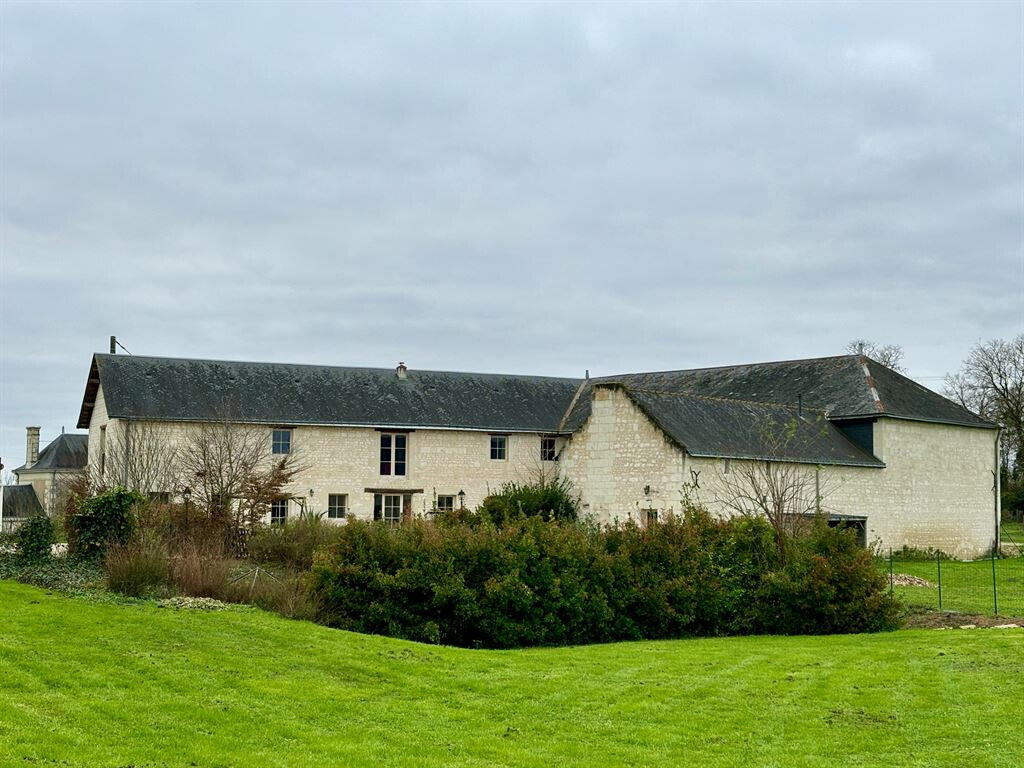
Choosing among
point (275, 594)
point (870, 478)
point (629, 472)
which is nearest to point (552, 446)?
point (629, 472)

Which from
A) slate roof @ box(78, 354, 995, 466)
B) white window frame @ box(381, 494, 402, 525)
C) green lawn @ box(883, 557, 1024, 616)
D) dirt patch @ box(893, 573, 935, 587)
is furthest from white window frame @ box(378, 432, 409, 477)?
dirt patch @ box(893, 573, 935, 587)

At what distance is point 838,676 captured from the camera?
13.5 metres

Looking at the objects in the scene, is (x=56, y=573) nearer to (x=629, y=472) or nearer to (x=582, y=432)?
(x=629, y=472)

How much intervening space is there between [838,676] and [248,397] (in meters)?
28.4

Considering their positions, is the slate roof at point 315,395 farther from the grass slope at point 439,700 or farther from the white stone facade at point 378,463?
the grass slope at point 439,700

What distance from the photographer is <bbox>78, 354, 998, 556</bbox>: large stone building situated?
32.2 m

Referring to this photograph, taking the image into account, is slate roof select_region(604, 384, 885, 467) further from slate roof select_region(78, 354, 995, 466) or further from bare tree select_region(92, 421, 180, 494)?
bare tree select_region(92, 421, 180, 494)

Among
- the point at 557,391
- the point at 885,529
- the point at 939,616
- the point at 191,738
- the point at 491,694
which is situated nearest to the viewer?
the point at 191,738

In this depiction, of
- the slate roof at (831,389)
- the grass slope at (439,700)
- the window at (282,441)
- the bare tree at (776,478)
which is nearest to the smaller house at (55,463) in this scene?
the window at (282,441)

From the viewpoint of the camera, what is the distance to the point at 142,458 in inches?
1300

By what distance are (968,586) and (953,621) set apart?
323 inches

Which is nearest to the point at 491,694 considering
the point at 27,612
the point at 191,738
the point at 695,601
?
the point at 191,738

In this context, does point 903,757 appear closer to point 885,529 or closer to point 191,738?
point 191,738

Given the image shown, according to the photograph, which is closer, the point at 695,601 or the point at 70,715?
the point at 70,715
